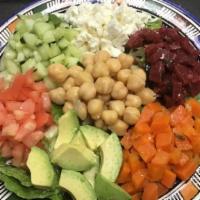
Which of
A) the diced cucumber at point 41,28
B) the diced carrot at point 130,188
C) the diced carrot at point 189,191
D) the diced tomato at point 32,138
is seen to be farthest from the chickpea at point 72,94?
the diced carrot at point 189,191

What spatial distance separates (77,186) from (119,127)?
0.32 meters

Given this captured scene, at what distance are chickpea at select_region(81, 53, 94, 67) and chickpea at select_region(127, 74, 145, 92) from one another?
0.67ft

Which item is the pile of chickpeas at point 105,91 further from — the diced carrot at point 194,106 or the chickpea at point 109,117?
the diced carrot at point 194,106

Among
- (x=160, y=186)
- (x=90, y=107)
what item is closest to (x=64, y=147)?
(x=90, y=107)

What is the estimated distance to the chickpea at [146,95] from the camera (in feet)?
6.70

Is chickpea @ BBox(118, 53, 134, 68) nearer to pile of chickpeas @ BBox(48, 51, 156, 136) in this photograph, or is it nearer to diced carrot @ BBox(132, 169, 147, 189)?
pile of chickpeas @ BBox(48, 51, 156, 136)

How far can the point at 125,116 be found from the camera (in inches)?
79.4

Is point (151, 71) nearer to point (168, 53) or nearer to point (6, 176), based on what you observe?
point (168, 53)

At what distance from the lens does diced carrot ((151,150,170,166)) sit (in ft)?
6.08

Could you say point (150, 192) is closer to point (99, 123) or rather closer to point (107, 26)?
point (99, 123)

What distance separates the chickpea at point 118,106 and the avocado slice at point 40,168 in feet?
1.19

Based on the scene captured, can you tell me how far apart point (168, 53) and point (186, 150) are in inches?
17.3

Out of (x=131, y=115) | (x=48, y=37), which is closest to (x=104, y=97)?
(x=131, y=115)

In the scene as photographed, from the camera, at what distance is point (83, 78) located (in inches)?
81.1
